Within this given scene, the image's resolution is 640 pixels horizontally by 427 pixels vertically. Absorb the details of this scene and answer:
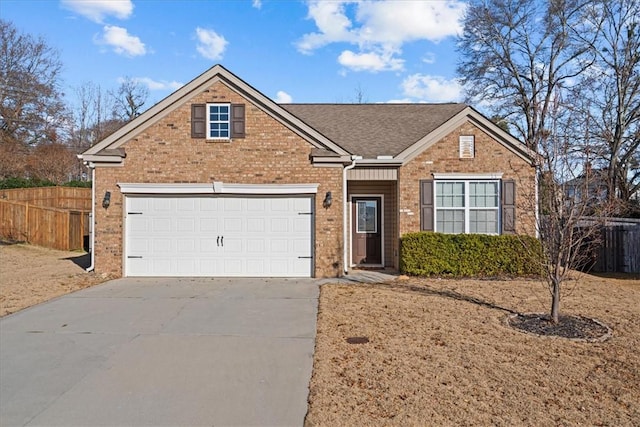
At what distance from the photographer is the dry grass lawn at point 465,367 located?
3.90 meters

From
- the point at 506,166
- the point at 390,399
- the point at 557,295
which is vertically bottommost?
the point at 390,399

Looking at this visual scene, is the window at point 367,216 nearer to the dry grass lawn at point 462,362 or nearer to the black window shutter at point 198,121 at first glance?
the dry grass lawn at point 462,362

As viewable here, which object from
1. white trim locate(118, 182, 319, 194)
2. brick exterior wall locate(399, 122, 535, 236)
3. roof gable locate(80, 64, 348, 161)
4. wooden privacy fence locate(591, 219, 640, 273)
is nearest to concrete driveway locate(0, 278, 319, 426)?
white trim locate(118, 182, 319, 194)

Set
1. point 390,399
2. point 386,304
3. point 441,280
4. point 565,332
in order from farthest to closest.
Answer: point 441,280
point 386,304
point 565,332
point 390,399

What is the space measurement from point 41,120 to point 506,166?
32223 millimetres

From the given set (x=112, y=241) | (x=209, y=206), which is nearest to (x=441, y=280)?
(x=209, y=206)

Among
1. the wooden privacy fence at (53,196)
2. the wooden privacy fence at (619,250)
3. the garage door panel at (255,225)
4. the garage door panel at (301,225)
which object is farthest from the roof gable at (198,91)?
the wooden privacy fence at (53,196)

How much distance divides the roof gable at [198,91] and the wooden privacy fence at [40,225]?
8.72 meters

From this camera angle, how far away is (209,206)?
11.4 m

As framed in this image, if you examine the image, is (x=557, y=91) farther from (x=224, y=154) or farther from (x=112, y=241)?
(x=112, y=241)

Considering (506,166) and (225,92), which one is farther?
(506,166)

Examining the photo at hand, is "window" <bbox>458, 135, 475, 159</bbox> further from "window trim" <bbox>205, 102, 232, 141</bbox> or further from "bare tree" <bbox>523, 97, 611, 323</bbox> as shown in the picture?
"window trim" <bbox>205, 102, 232, 141</bbox>

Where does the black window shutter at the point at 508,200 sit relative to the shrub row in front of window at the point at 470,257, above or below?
above

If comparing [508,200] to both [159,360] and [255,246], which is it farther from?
[159,360]
